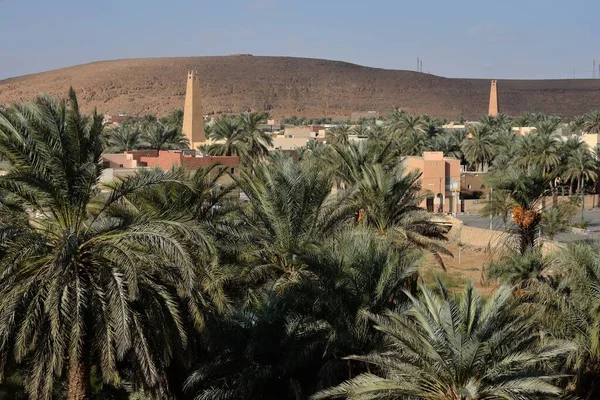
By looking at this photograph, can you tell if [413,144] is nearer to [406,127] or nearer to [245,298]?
[406,127]

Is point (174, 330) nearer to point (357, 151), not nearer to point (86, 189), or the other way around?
point (86, 189)

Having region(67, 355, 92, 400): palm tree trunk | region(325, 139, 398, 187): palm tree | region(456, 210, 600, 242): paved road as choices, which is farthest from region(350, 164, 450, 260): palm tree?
region(456, 210, 600, 242): paved road

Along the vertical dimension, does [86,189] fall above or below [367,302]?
above

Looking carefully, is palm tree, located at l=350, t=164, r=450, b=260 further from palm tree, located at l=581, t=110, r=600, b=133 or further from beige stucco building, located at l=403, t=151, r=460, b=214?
palm tree, located at l=581, t=110, r=600, b=133

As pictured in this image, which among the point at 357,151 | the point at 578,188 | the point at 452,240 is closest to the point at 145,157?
the point at 452,240

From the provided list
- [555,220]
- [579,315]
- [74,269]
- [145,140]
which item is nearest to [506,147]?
[145,140]

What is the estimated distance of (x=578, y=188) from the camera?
42875mm

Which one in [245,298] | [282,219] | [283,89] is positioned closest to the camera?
[245,298]

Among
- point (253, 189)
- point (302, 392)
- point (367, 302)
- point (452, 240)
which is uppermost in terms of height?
point (253, 189)

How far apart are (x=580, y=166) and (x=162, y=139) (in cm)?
2186

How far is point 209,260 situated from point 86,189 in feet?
11.6

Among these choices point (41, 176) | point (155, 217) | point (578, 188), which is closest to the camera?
point (41, 176)

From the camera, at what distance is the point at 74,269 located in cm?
852

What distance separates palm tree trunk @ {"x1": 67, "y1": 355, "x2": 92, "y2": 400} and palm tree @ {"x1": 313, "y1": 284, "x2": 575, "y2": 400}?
8.23ft
